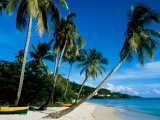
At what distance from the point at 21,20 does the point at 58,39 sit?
4.27 m

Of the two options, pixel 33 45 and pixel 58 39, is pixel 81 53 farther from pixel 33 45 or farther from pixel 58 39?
pixel 58 39

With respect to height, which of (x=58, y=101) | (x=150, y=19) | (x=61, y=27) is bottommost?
(x=58, y=101)

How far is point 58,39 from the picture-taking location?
1834cm

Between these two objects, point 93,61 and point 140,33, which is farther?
point 93,61

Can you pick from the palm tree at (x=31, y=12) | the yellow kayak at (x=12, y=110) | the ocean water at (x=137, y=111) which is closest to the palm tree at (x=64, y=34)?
the palm tree at (x=31, y=12)

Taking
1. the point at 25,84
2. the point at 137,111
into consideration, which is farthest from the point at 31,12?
the point at 137,111

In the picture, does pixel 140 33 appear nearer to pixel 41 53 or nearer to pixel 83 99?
pixel 83 99

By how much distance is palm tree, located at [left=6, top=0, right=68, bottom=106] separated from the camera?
13.1m

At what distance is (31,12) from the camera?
12.9 meters

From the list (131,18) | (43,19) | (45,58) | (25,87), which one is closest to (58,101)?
(45,58)

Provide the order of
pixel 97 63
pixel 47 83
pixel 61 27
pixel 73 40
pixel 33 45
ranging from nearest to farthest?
pixel 61 27 → pixel 73 40 → pixel 47 83 → pixel 33 45 → pixel 97 63

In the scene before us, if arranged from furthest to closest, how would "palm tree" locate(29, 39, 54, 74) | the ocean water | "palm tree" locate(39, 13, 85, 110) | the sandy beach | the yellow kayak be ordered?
"palm tree" locate(29, 39, 54, 74) < the ocean water < "palm tree" locate(39, 13, 85, 110) < the yellow kayak < the sandy beach

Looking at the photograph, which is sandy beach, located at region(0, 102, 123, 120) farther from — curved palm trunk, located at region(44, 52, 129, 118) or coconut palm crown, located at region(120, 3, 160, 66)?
coconut palm crown, located at region(120, 3, 160, 66)

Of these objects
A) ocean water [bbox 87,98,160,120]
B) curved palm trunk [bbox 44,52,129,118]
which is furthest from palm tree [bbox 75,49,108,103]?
curved palm trunk [bbox 44,52,129,118]
